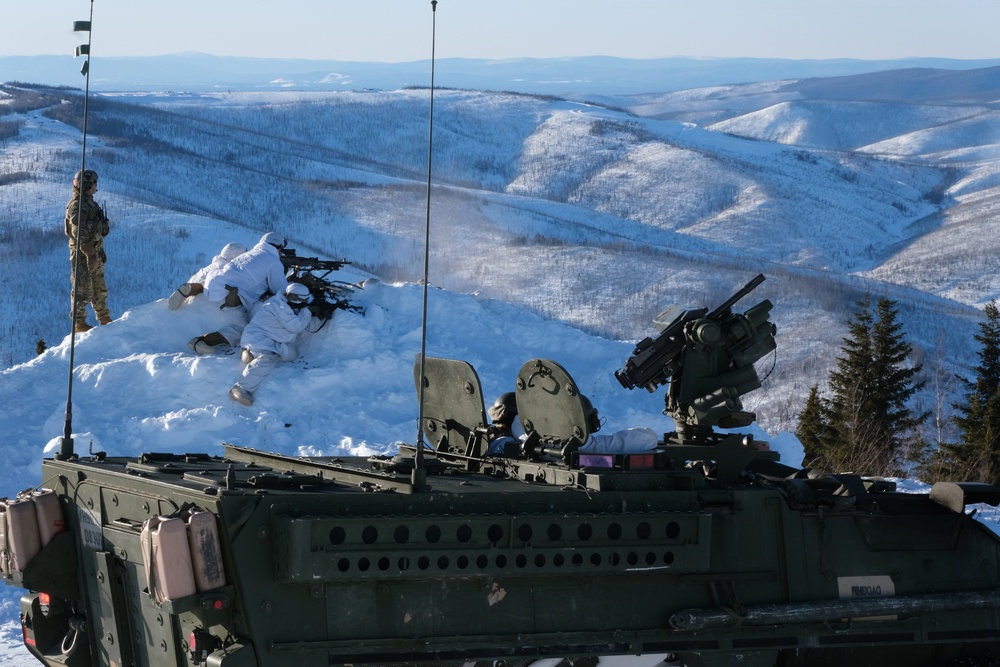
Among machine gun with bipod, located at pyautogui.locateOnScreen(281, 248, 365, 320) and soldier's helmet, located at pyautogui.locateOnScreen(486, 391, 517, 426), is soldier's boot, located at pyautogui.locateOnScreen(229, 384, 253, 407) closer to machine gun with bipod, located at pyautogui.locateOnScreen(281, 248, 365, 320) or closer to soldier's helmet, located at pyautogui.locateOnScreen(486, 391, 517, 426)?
machine gun with bipod, located at pyautogui.locateOnScreen(281, 248, 365, 320)

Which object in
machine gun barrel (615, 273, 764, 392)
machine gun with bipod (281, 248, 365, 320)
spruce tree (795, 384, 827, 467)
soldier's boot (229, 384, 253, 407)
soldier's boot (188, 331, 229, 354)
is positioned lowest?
spruce tree (795, 384, 827, 467)

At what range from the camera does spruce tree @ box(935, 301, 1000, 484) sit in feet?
74.4

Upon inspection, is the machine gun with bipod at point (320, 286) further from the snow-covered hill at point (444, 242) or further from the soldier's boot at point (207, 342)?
the soldier's boot at point (207, 342)

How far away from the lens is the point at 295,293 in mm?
18734

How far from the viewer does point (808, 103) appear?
112m

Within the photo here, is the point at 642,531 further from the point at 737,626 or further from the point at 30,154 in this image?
the point at 30,154

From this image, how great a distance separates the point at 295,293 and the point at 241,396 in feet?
5.63

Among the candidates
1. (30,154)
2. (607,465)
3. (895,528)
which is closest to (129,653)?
(607,465)

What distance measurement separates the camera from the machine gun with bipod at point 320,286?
754 inches

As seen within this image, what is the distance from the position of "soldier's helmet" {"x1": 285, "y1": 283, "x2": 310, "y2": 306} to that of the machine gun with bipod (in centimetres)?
25

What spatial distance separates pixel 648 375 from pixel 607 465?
121 centimetres

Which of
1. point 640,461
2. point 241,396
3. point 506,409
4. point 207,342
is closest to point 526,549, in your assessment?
point 640,461

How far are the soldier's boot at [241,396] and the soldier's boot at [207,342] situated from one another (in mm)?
1182

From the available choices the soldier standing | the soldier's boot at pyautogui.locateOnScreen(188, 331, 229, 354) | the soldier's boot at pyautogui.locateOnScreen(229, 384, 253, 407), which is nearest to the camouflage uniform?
the soldier standing
